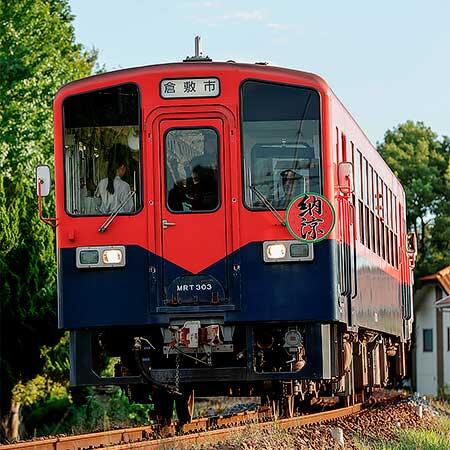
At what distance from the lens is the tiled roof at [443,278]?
5631 centimetres

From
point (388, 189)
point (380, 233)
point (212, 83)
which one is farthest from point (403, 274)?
point (212, 83)

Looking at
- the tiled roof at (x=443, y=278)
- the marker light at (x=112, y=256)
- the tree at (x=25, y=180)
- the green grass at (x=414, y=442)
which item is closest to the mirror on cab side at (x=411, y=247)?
the tree at (x=25, y=180)

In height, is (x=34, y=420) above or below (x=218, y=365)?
below

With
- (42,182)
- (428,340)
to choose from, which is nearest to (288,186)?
(42,182)

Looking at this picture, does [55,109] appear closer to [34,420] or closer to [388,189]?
[388,189]

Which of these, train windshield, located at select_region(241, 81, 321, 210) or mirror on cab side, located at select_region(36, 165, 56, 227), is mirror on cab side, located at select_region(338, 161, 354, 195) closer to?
train windshield, located at select_region(241, 81, 321, 210)

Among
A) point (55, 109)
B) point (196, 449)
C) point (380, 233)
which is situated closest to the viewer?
point (196, 449)

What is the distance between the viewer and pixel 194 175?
12875 mm

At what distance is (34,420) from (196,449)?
21.8 m

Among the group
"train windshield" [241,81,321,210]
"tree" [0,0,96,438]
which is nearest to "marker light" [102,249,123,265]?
"train windshield" [241,81,321,210]

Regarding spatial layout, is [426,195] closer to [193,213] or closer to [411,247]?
[411,247]

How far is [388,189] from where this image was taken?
1941cm

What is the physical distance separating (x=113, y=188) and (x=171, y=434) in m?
2.98

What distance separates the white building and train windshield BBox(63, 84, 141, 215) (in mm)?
44963
